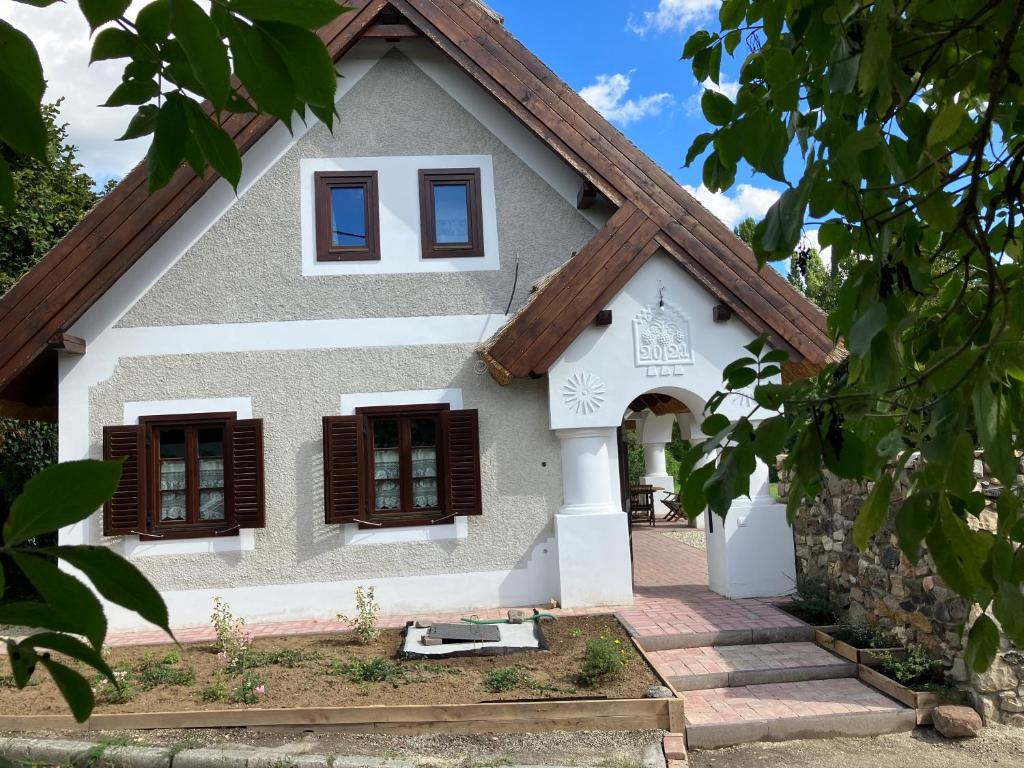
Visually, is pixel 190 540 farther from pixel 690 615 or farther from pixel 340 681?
pixel 690 615

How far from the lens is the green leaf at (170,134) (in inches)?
41.0

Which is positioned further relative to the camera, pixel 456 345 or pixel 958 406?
pixel 456 345

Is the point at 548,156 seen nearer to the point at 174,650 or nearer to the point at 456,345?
the point at 456,345

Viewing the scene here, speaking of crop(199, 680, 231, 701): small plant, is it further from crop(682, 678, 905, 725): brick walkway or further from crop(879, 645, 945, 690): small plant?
crop(879, 645, 945, 690): small plant

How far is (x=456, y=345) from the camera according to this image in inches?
362

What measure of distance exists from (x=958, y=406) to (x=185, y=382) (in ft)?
28.7

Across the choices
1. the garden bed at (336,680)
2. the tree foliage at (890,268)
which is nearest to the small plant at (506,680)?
the garden bed at (336,680)

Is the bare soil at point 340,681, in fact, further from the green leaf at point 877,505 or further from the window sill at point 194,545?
the green leaf at point 877,505

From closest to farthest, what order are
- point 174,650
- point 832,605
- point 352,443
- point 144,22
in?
point 144,22 < point 174,650 < point 832,605 < point 352,443

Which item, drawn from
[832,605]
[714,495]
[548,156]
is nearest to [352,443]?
[548,156]

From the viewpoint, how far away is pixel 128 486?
8.63 meters

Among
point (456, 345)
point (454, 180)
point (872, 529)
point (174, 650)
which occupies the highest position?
point (454, 180)

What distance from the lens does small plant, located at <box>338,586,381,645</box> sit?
7.70m

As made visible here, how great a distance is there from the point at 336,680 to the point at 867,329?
20.5 ft
